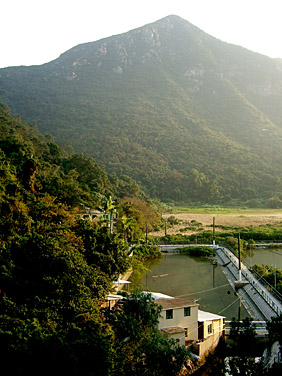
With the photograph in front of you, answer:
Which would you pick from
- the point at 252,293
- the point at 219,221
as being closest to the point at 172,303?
the point at 252,293

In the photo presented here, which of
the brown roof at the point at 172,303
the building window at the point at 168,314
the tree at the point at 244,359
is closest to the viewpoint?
the tree at the point at 244,359

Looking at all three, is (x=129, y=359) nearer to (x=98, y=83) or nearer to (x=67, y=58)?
(x=98, y=83)

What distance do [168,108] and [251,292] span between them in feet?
370

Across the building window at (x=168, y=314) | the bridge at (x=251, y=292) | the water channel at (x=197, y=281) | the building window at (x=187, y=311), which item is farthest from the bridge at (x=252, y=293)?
the building window at (x=168, y=314)

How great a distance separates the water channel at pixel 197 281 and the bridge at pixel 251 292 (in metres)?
0.47

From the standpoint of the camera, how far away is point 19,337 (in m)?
12.6

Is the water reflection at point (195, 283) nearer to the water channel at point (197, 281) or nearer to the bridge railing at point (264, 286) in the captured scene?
the water channel at point (197, 281)

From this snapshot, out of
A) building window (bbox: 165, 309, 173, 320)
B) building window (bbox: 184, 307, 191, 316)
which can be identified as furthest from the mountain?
building window (bbox: 165, 309, 173, 320)

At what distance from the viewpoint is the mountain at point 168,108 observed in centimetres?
10281

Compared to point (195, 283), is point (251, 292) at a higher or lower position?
higher

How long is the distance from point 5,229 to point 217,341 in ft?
38.2

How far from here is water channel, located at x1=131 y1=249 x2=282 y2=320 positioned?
24830 millimetres

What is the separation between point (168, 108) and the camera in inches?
5276

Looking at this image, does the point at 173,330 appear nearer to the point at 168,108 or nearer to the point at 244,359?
the point at 244,359
